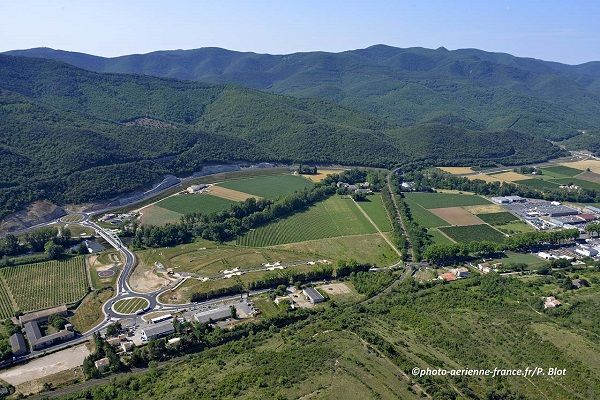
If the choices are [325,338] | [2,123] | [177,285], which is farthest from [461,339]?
[2,123]

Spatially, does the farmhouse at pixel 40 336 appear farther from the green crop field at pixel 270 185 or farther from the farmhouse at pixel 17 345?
the green crop field at pixel 270 185

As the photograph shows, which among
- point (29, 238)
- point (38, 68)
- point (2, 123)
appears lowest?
point (29, 238)

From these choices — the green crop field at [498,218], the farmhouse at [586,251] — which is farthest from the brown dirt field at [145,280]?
the farmhouse at [586,251]

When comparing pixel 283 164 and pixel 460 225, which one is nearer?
pixel 460 225

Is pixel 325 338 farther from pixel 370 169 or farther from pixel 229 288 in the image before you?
pixel 370 169

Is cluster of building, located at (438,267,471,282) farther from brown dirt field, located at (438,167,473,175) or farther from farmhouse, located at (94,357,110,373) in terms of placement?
brown dirt field, located at (438,167,473,175)

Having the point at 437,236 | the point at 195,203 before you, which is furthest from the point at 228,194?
the point at 437,236
